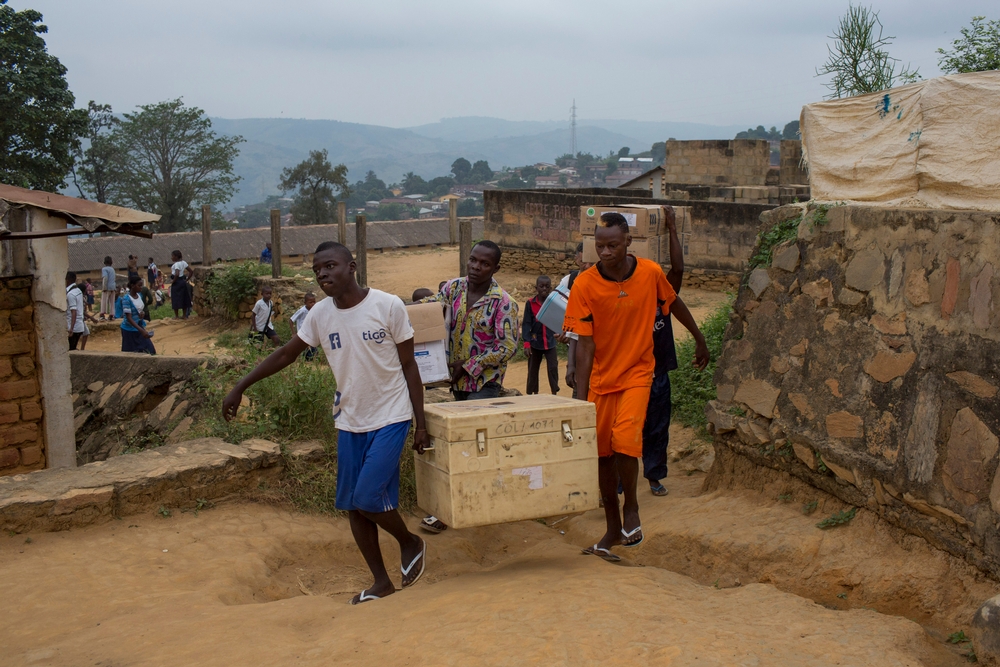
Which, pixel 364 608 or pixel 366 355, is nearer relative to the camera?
pixel 364 608

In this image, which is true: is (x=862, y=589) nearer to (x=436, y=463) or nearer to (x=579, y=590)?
(x=579, y=590)

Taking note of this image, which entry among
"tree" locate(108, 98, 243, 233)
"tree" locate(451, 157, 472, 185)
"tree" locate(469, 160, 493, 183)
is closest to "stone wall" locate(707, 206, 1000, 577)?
"tree" locate(108, 98, 243, 233)

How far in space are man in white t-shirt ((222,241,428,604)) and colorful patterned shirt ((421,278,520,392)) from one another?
3.80ft

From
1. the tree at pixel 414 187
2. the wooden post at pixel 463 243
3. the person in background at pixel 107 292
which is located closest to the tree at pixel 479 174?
the tree at pixel 414 187

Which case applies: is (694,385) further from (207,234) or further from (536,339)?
(207,234)

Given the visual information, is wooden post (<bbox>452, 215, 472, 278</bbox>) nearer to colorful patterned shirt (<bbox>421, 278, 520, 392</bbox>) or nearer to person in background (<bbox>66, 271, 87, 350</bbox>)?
person in background (<bbox>66, 271, 87, 350</bbox>)

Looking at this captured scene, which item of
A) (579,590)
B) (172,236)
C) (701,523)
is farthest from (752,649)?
(172,236)

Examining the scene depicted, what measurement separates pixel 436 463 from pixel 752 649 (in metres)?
1.71

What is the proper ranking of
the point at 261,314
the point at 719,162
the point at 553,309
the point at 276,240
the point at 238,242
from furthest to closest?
the point at 238,242 → the point at 719,162 → the point at 276,240 → the point at 261,314 → the point at 553,309

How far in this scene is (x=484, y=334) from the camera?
5305mm

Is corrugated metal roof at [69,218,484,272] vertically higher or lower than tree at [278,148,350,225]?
lower

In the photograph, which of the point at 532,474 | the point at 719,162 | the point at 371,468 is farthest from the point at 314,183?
the point at 532,474

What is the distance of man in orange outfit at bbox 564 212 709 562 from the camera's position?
443cm

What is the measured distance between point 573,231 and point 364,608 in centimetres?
1462
